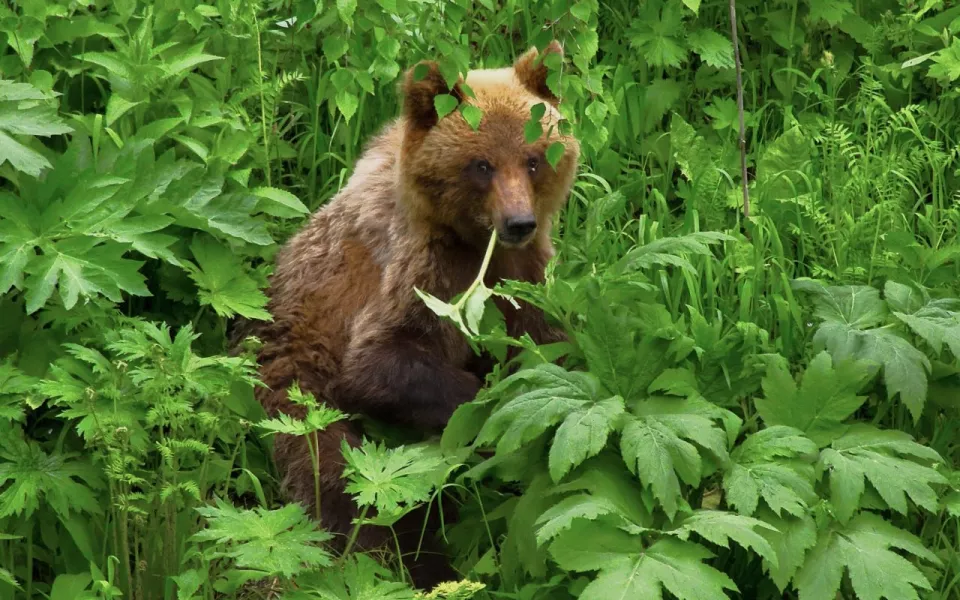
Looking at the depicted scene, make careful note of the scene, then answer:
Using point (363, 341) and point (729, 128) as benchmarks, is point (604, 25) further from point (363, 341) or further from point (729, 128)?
point (363, 341)

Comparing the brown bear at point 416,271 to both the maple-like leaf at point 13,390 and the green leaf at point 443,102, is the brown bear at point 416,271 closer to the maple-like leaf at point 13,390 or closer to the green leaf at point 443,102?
the green leaf at point 443,102

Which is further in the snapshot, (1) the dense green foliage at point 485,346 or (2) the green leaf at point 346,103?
(2) the green leaf at point 346,103

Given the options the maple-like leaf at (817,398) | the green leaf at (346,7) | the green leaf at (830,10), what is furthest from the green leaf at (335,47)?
the green leaf at (830,10)

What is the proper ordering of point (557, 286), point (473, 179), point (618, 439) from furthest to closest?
point (473, 179) < point (557, 286) < point (618, 439)

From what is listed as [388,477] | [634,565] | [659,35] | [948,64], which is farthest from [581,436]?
[948,64]

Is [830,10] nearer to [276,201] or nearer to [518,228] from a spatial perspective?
[518,228]

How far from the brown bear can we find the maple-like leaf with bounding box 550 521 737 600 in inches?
39.0

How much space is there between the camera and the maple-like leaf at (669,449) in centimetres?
358

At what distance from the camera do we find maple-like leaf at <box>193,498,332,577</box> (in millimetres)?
3414

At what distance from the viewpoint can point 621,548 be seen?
3.52 metres

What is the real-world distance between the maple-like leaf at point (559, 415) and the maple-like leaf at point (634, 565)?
188 millimetres

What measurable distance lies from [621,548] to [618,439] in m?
0.39

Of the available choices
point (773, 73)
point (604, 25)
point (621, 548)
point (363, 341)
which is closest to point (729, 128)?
point (773, 73)

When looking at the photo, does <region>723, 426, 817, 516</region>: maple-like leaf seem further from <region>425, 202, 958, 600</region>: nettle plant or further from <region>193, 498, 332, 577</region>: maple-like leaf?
<region>193, 498, 332, 577</region>: maple-like leaf
